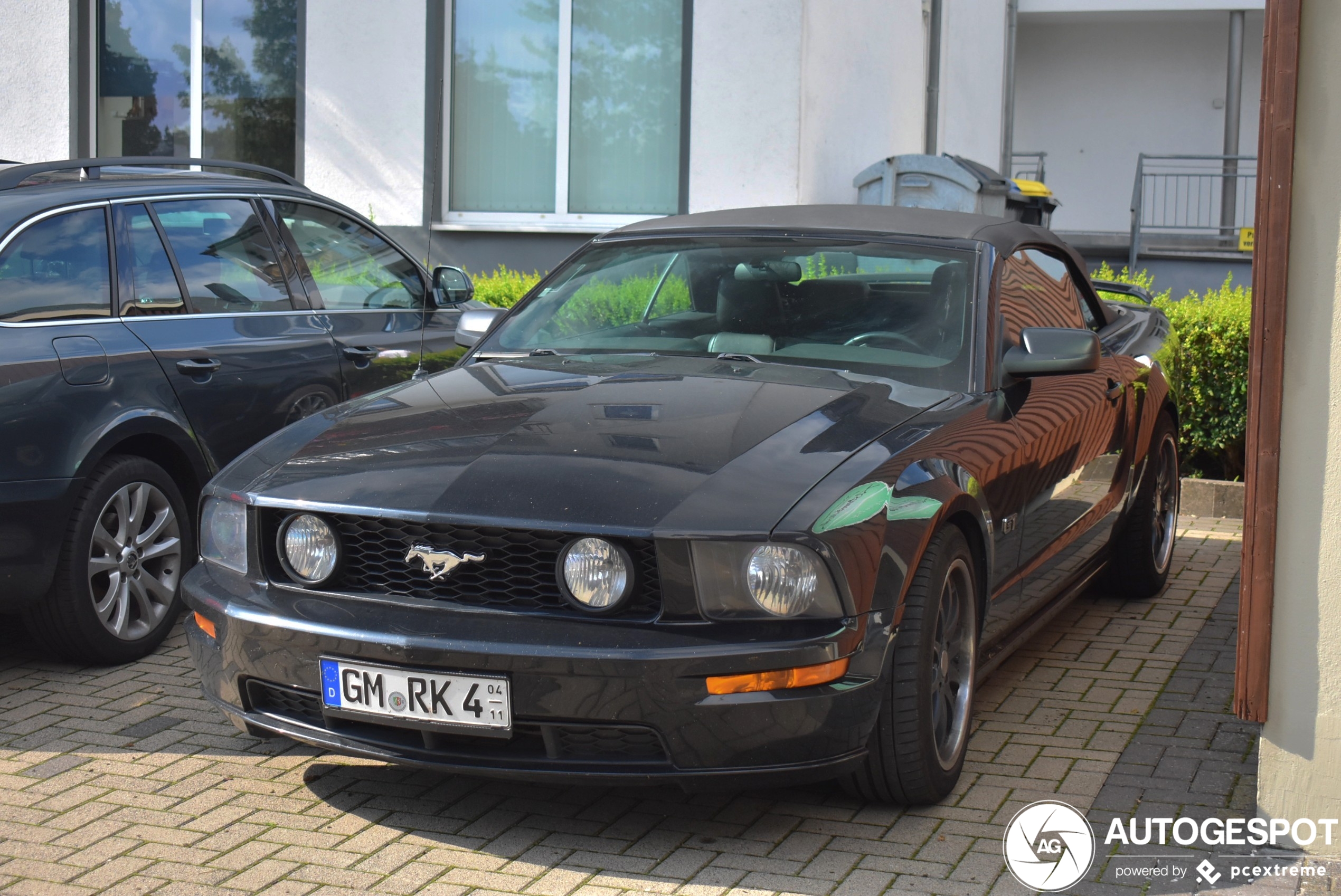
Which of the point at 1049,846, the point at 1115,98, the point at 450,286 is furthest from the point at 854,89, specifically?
the point at 1115,98

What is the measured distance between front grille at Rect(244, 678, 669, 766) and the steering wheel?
1616 mm

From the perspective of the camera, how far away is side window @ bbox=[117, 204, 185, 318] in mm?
4898

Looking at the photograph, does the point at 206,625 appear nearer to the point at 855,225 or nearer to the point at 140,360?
the point at 140,360

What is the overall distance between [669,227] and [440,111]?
697 centimetres

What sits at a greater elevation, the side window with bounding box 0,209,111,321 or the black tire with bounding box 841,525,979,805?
the side window with bounding box 0,209,111,321

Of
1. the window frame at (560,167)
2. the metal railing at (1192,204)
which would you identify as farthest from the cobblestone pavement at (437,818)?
the metal railing at (1192,204)

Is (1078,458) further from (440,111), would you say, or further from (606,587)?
(440,111)

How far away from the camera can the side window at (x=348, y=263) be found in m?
5.83

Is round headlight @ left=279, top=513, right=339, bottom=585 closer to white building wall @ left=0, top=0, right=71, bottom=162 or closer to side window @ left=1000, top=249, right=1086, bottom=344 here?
side window @ left=1000, top=249, right=1086, bottom=344

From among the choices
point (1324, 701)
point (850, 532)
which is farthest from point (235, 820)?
point (1324, 701)

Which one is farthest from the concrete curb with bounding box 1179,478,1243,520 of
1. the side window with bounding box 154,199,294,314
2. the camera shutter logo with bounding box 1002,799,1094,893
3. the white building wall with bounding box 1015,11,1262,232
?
the white building wall with bounding box 1015,11,1262,232

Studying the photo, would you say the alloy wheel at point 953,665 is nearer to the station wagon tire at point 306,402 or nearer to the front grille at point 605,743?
the front grille at point 605,743

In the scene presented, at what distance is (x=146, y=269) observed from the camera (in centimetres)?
497

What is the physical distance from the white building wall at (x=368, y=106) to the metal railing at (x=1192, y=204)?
7749 millimetres
